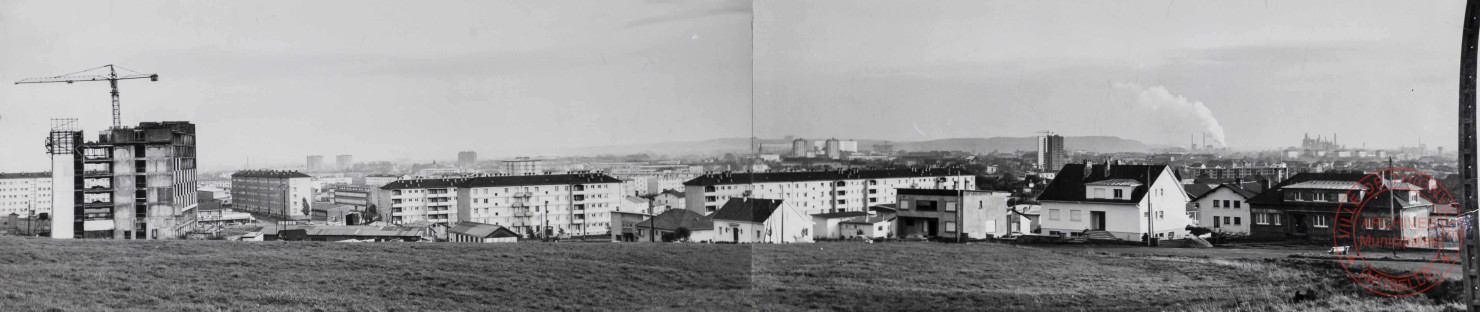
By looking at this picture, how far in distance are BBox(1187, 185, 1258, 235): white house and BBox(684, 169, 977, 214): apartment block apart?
7.11 feet

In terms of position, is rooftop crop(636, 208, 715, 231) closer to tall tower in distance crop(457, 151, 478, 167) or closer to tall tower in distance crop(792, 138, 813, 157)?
tall tower in distance crop(792, 138, 813, 157)

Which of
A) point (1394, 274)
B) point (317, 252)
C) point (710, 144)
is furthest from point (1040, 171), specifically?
point (317, 252)

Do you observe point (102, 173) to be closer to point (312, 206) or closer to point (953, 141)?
point (312, 206)

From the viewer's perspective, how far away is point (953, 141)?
6902 mm

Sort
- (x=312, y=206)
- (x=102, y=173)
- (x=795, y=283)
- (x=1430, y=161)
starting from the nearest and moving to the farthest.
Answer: (x=1430, y=161) < (x=102, y=173) < (x=312, y=206) < (x=795, y=283)

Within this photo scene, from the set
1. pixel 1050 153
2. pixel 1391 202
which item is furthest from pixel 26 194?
pixel 1391 202

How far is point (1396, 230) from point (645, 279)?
186 inches

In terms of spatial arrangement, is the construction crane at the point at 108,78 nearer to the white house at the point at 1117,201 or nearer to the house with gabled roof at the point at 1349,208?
the white house at the point at 1117,201

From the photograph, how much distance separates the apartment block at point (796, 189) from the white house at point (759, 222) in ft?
0.22

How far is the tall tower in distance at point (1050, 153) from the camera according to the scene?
621cm

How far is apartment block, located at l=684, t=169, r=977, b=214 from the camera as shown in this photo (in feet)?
23.7

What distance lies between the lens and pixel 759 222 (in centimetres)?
780

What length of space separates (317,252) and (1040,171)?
4.90 metres

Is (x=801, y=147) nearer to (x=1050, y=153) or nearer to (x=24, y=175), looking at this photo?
(x=1050, y=153)
